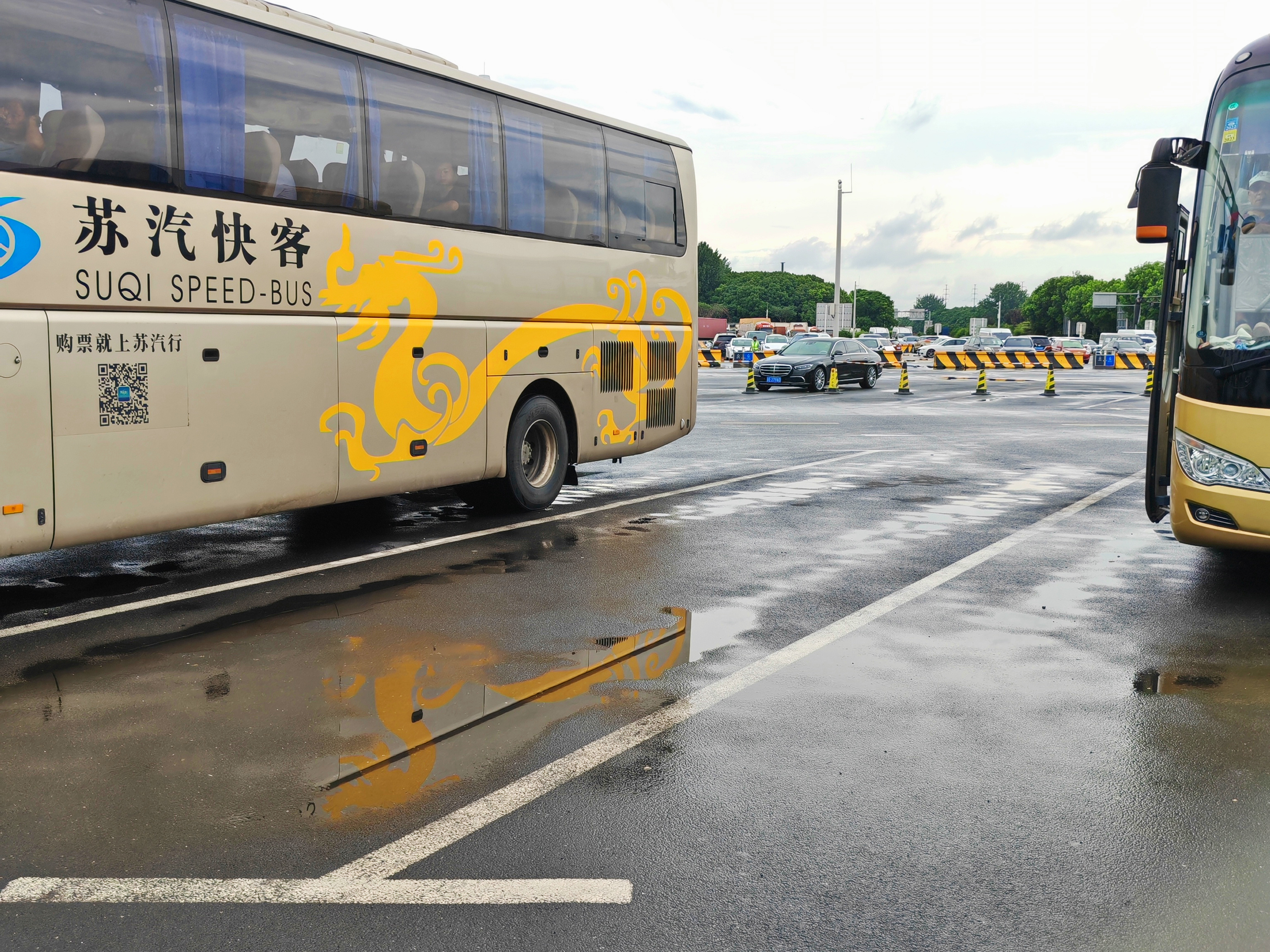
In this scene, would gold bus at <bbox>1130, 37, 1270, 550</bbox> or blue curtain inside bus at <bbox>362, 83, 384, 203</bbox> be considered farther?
blue curtain inside bus at <bbox>362, 83, 384, 203</bbox>

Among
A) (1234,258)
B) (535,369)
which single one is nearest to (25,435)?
(535,369)

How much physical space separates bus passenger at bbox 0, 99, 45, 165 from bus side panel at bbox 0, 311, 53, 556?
0.83 metres

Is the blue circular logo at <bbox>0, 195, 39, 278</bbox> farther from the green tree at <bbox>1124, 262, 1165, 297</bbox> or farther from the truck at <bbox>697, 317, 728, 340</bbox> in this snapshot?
the green tree at <bbox>1124, 262, 1165, 297</bbox>

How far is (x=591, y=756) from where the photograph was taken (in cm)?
483

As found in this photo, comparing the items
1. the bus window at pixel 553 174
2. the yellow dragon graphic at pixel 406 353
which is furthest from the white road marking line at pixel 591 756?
the bus window at pixel 553 174

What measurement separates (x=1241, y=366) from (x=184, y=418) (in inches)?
257

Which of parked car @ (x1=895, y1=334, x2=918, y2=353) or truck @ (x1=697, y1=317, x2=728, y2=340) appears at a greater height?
truck @ (x1=697, y1=317, x2=728, y2=340)

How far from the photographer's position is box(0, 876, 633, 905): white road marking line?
358cm

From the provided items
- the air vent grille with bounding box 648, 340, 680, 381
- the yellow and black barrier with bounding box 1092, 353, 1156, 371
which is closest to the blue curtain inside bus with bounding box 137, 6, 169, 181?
the air vent grille with bounding box 648, 340, 680, 381

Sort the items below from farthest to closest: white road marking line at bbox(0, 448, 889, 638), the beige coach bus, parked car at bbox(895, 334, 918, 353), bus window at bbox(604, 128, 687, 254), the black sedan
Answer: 1. parked car at bbox(895, 334, 918, 353)
2. the black sedan
3. bus window at bbox(604, 128, 687, 254)
4. white road marking line at bbox(0, 448, 889, 638)
5. the beige coach bus

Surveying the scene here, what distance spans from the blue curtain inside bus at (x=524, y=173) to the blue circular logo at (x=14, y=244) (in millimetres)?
4500

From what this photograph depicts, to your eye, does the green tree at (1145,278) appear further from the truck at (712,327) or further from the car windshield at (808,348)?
the car windshield at (808,348)

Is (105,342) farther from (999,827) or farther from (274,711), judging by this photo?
(999,827)

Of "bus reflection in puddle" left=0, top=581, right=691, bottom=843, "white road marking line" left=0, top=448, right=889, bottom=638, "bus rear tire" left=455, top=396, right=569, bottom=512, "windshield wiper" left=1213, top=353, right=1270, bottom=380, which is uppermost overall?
"windshield wiper" left=1213, top=353, right=1270, bottom=380
